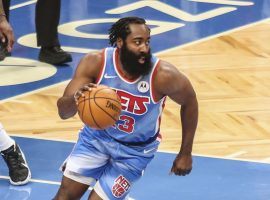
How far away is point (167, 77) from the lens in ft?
16.3

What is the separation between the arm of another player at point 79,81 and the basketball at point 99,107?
0.19m

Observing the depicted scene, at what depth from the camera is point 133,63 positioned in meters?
4.86

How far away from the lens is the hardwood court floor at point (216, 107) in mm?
6980

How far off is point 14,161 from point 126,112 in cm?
159

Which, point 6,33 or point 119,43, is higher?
point 119,43

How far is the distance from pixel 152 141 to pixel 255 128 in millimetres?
2249

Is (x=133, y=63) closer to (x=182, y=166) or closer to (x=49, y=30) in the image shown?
(x=182, y=166)

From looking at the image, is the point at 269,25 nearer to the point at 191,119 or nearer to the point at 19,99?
the point at 19,99

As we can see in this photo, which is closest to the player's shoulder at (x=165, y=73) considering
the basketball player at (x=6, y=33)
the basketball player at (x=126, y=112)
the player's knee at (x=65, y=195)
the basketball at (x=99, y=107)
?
the basketball player at (x=126, y=112)

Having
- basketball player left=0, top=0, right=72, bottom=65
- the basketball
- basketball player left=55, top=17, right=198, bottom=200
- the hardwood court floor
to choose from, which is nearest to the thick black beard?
basketball player left=55, top=17, right=198, bottom=200

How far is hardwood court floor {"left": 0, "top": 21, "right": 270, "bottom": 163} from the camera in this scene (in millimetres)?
6980

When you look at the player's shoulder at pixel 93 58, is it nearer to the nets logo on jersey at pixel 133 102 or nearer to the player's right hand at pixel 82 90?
the nets logo on jersey at pixel 133 102

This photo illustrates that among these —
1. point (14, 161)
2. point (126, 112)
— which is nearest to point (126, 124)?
point (126, 112)

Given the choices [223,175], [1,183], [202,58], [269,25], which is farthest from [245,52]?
[1,183]
